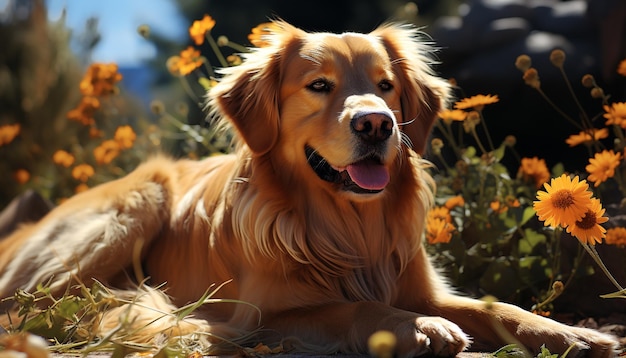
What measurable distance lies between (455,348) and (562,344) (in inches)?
15.5

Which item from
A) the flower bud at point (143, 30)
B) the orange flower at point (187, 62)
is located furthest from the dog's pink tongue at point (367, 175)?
the flower bud at point (143, 30)

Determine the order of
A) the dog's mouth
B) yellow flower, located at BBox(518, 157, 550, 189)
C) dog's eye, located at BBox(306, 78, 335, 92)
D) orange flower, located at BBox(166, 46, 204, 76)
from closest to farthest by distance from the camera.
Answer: the dog's mouth < dog's eye, located at BBox(306, 78, 335, 92) < yellow flower, located at BBox(518, 157, 550, 189) < orange flower, located at BBox(166, 46, 204, 76)

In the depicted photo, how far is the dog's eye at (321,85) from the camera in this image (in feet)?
10.8

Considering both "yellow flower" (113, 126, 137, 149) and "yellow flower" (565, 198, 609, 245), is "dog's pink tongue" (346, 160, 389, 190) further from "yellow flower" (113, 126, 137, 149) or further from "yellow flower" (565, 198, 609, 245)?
"yellow flower" (113, 126, 137, 149)

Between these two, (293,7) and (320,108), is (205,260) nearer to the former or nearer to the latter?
(320,108)

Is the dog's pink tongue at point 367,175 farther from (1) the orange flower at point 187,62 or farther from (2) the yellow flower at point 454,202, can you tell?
(1) the orange flower at point 187,62

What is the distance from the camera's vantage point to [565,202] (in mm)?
2572

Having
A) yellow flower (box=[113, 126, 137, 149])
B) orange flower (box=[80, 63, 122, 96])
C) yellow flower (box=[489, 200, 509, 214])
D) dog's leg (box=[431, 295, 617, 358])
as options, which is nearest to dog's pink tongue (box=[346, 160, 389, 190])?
dog's leg (box=[431, 295, 617, 358])

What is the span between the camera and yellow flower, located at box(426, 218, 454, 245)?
3883 millimetres

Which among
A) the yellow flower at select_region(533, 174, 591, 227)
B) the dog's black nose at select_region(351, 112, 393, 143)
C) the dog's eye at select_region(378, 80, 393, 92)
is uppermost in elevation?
the dog's eye at select_region(378, 80, 393, 92)

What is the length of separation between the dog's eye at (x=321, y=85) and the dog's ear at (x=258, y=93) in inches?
7.7

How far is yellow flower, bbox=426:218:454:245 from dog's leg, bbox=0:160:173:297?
1345 mm

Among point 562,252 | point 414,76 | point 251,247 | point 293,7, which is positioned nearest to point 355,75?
point 414,76

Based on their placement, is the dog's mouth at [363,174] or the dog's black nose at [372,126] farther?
the dog's mouth at [363,174]
